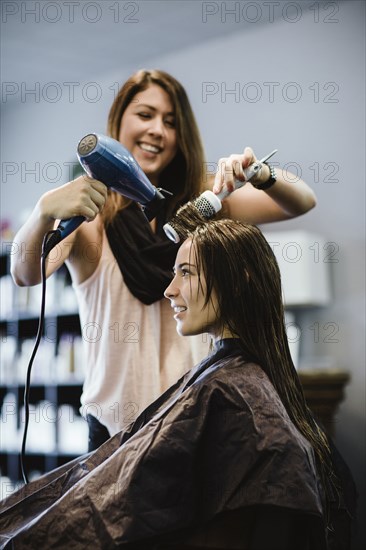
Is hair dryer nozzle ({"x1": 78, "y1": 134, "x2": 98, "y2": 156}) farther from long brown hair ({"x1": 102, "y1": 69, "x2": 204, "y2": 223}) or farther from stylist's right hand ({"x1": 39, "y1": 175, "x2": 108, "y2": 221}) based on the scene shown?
long brown hair ({"x1": 102, "y1": 69, "x2": 204, "y2": 223})

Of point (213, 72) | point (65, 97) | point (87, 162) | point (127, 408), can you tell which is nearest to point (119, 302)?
point (127, 408)

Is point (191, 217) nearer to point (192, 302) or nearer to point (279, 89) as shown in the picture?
point (192, 302)

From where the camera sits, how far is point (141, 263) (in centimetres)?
174

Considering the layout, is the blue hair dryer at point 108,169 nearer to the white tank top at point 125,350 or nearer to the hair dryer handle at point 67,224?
the hair dryer handle at point 67,224

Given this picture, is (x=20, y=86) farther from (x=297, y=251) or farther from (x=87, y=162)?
(x=87, y=162)

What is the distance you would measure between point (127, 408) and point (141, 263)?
1.31 feet

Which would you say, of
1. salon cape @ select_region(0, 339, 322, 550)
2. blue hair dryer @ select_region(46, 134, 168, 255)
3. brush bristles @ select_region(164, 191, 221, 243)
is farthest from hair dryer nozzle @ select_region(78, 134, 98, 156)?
salon cape @ select_region(0, 339, 322, 550)

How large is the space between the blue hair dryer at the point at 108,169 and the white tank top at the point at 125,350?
26cm

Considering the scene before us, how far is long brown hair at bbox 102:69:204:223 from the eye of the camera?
1.82 m

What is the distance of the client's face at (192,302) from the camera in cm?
146

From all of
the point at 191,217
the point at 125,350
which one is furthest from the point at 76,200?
the point at 125,350

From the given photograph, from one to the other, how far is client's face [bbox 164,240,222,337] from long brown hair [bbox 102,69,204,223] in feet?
1.23

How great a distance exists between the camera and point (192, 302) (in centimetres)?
147

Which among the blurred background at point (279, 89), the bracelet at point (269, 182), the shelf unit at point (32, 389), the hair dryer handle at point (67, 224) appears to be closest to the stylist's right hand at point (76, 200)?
the hair dryer handle at point (67, 224)
